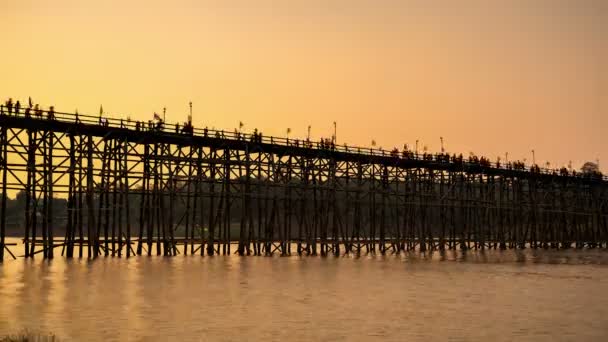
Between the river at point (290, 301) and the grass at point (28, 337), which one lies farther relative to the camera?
the river at point (290, 301)

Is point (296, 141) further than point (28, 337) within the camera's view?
Yes

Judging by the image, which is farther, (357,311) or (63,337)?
(357,311)

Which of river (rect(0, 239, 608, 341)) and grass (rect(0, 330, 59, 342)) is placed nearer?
grass (rect(0, 330, 59, 342))

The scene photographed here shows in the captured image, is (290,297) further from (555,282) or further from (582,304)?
(555,282)

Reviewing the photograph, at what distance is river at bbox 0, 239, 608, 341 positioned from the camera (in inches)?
805

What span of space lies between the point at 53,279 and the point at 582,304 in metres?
18.8

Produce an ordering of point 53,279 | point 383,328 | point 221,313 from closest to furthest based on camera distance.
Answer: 1. point 383,328
2. point 221,313
3. point 53,279

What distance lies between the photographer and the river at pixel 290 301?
67.1 feet

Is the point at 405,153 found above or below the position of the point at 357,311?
above

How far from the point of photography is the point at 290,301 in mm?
26703

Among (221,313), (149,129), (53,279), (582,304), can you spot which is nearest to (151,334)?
(221,313)

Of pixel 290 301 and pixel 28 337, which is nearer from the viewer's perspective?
pixel 28 337

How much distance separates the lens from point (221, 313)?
23438 millimetres

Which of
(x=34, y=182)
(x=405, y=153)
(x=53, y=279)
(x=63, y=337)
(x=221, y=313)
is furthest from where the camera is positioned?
(x=405, y=153)
